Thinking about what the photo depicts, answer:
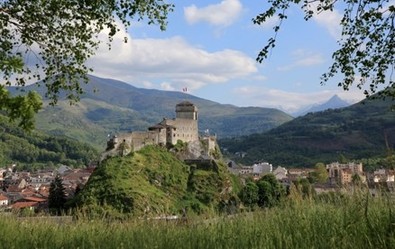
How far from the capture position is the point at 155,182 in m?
81.9

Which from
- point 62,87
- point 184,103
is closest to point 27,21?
point 62,87

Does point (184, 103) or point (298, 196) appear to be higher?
point (184, 103)

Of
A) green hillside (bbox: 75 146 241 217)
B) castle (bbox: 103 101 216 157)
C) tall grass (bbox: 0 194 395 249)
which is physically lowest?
green hillside (bbox: 75 146 241 217)

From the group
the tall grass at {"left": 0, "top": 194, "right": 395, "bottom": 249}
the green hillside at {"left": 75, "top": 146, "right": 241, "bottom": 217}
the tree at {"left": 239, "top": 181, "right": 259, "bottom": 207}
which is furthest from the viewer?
the green hillside at {"left": 75, "top": 146, "right": 241, "bottom": 217}

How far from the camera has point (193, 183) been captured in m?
84.4

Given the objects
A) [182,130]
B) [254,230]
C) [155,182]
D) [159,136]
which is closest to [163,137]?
[159,136]

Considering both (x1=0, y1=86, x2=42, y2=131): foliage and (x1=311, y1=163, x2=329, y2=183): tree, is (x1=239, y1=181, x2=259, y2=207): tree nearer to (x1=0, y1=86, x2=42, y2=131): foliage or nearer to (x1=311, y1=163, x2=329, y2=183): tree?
(x1=0, y1=86, x2=42, y2=131): foliage

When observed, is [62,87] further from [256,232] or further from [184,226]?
[256,232]

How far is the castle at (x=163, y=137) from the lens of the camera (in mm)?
80750

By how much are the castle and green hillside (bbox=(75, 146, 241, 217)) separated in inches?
52.0

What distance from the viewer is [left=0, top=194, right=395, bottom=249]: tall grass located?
6.50 meters

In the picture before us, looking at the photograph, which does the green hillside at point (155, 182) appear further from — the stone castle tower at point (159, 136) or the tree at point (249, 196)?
the tree at point (249, 196)

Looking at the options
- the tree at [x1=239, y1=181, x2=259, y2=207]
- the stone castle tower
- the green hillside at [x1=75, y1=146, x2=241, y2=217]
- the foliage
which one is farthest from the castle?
the foliage

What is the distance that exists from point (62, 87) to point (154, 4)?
327cm
